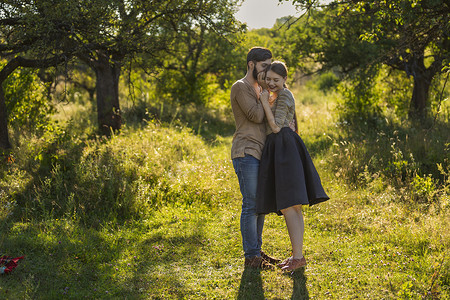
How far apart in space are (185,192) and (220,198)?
1.85 feet

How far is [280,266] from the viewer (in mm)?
4395

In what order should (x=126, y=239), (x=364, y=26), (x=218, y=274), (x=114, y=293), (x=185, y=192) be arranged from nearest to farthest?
(x=114, y=293), (x=218, y=274), (x=126, y=239), (x=185, y=192), (x=364, y=26)

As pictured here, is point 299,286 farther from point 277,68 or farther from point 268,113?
point 277,68

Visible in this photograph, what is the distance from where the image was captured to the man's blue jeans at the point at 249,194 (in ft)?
13.5

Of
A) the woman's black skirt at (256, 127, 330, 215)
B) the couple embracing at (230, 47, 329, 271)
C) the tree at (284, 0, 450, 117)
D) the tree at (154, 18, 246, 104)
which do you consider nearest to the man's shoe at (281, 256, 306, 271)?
the couple embracing at (230, 47, 329, 271)

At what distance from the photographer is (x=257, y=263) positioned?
14.2ft

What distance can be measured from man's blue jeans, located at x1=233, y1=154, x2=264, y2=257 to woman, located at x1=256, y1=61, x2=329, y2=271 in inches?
3.1

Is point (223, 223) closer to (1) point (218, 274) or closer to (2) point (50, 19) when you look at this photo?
(1) point (218, 274)

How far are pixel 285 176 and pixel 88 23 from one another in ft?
13.6

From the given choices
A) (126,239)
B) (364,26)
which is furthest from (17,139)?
(364,26)

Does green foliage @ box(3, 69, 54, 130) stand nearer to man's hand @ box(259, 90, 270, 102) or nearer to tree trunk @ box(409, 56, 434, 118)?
man's hand @ box(259, 90, 270, 102)

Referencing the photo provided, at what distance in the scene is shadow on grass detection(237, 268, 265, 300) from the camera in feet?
12.7

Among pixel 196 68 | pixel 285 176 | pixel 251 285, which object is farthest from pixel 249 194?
pixel 196 68

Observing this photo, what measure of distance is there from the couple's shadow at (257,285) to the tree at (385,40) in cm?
458
